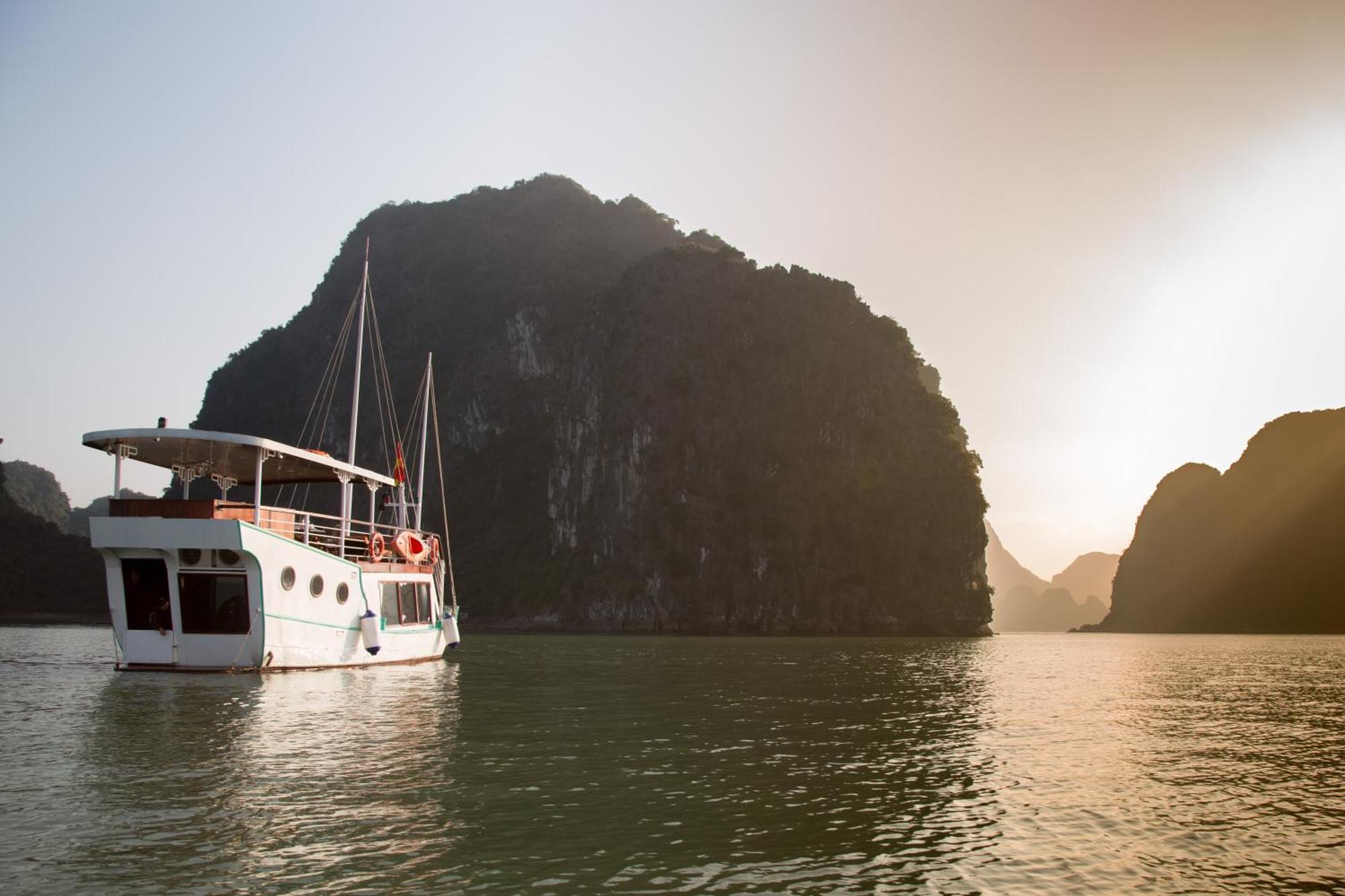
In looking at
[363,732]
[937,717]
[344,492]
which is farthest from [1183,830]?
[344,492]

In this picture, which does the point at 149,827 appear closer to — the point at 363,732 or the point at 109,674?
the point at 363,732

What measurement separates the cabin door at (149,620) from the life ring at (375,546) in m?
8.11

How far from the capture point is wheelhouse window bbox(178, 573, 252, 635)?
3045cm

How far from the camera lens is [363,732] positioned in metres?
20.6

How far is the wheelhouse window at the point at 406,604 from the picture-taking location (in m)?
39.5

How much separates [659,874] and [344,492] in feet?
105

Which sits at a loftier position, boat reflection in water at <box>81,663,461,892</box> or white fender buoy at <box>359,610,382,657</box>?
white fender buoy at <box>359,610,382,657</box>

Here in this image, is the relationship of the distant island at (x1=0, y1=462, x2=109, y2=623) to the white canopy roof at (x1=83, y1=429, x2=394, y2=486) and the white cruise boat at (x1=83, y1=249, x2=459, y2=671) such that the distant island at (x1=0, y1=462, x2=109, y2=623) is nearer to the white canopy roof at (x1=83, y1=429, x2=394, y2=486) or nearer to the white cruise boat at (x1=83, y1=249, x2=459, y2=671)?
the white canopy roof at (x1=83, y1=429, x2=394, y2=486)

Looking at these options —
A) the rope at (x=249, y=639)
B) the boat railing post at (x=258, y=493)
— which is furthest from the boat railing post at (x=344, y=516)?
the rope at (x=249, y=639)

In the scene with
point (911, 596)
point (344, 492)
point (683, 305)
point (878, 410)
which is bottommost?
point (911, 596)

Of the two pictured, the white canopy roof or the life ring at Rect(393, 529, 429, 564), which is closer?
the white canopy roof

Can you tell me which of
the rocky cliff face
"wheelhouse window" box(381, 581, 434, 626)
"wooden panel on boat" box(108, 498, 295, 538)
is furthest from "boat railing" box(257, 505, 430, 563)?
the rocky cliff face

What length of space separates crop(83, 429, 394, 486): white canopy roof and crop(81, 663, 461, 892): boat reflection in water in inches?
324

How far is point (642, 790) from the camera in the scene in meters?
15.1
